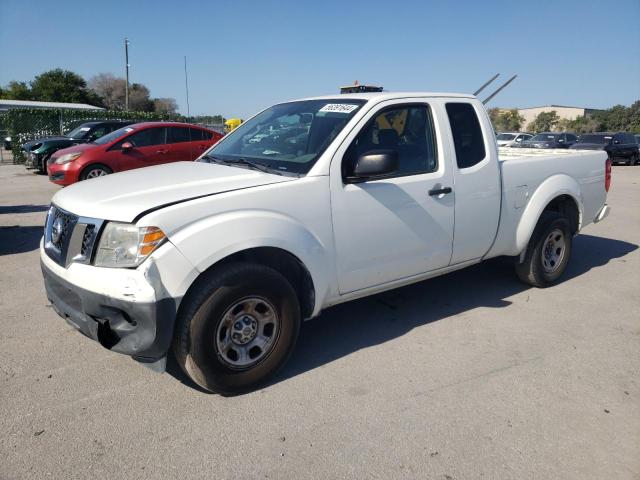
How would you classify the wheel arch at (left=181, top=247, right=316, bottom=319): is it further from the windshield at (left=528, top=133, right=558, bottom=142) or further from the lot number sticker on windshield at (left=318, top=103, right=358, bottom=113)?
the windshield at (left=528, top=133, right=558, bottom=142)

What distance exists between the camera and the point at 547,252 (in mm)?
5113

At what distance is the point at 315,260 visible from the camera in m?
3.23

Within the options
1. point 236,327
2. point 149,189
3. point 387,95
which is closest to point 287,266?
point 236,327

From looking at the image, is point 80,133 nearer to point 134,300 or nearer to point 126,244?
point 126,244

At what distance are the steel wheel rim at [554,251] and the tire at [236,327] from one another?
121 inches

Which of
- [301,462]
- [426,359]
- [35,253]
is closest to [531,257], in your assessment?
[426,359]

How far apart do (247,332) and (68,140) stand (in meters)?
14.2

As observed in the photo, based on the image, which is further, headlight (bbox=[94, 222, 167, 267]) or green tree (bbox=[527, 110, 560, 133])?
green tree (bbox=[527, 110, 560, 133])

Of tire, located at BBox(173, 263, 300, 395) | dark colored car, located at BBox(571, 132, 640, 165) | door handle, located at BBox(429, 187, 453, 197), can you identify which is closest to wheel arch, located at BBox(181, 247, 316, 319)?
tire, located at BBox(173, 263, 300, 395)

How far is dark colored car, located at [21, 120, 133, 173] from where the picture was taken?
14.6m

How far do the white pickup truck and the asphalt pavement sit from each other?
0.36m

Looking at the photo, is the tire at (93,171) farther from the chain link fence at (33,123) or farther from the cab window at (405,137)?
the chain link fence at (33,123)

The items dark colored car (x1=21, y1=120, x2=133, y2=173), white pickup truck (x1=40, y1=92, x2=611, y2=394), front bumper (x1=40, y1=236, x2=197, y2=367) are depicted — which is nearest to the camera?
front bumper (x1=40, y1=236, x2=197, y2=367)

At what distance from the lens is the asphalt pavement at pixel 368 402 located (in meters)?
2.51
